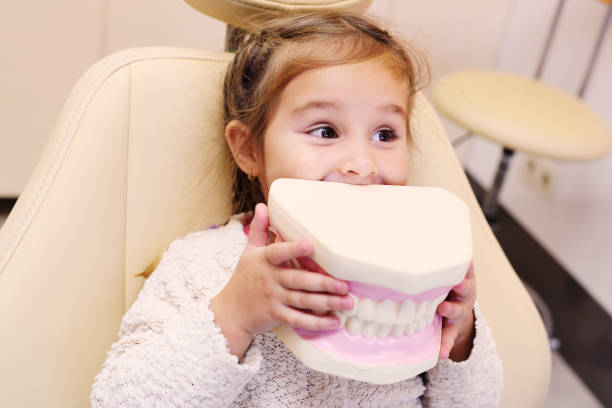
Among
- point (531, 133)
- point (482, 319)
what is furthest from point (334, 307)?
point (531, 133)

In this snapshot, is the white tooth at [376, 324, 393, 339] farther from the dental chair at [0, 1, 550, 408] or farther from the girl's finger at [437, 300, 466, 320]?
the dental chair at [0, 1, 550, 408]

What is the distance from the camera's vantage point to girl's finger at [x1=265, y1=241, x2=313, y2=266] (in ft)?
1.96

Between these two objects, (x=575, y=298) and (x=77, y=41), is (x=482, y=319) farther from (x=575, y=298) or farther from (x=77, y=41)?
(x=77, y=41)

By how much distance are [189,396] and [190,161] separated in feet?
1.33

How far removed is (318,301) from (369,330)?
0.06 meters

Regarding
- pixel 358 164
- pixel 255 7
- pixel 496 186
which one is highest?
pixel 255 7

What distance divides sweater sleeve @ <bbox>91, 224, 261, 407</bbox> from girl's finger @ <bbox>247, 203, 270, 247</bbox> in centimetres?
10

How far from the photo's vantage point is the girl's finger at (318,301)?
60cm

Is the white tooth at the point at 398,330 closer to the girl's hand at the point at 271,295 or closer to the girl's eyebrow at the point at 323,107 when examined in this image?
the girl's hand at the point at 271,295

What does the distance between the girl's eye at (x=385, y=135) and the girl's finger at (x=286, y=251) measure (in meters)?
0.29

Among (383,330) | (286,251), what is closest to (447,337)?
(383,330)

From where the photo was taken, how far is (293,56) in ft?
2.84

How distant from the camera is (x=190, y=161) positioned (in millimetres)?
972

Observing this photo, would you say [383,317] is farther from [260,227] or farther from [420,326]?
[260,227]
